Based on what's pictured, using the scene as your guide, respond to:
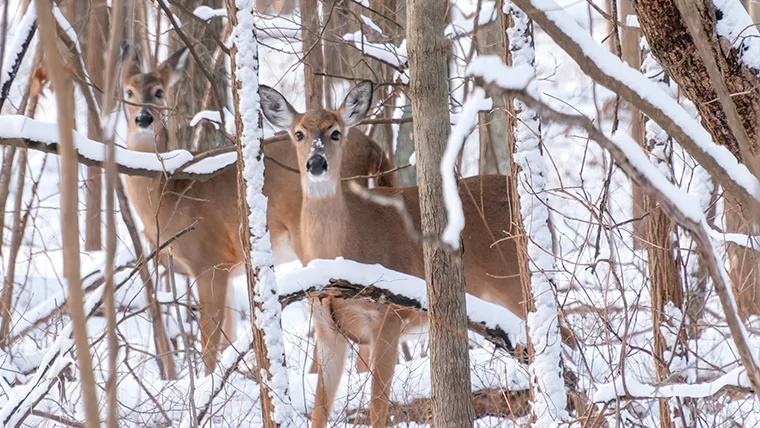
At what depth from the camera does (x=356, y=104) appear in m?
6.30

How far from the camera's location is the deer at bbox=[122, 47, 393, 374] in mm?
7391

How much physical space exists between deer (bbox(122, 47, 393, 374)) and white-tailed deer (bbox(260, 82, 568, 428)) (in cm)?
100

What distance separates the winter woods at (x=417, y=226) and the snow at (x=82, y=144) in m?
0.01

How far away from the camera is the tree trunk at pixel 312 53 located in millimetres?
5914

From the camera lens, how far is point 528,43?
10.8ft

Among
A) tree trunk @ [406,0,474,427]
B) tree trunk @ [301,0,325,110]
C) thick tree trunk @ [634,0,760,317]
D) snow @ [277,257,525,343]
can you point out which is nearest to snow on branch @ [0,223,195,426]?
snow @ [277,257,525,343]

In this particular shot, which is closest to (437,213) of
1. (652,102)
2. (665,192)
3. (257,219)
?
(257,219)

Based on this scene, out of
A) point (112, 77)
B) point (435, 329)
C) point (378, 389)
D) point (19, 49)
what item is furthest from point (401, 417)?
point (112, 77)

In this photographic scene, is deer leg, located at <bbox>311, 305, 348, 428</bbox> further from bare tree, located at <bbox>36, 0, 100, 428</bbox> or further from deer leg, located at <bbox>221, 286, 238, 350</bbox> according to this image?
bare tree, located at <bbox>36, 0, 100, 428</bbox>

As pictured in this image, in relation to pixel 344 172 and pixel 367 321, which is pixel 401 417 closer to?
pixel 367 321

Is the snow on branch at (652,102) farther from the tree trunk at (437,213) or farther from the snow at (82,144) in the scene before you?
the snow at (82,144)

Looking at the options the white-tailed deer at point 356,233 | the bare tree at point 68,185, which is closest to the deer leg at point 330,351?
the white-tailed deer at point 356,233

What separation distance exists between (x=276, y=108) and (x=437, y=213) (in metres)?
3.35

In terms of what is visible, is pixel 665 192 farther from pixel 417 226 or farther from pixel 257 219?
pixel 417 226
